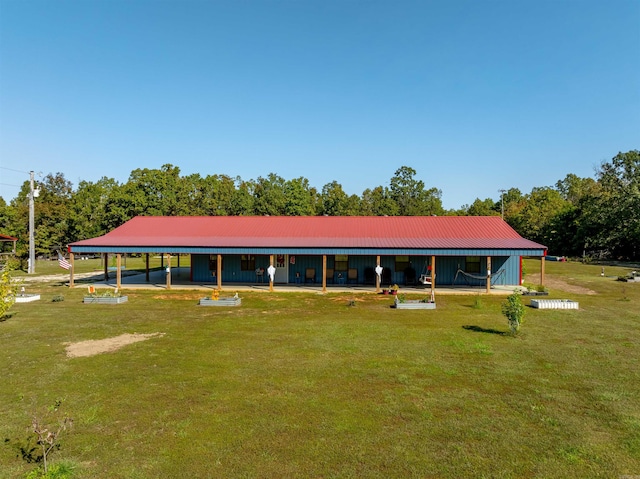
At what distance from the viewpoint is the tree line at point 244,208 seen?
54.6m

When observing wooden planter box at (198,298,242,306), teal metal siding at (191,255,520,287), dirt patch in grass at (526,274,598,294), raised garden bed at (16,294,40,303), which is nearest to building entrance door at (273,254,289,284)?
teal metal siding at (191,255,520,287)

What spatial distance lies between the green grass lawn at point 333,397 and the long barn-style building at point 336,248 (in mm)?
9626

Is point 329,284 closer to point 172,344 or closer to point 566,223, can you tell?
point 172,344

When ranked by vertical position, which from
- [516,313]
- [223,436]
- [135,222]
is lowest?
[223,436]

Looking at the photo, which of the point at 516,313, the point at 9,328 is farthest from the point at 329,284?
the point at 9,328

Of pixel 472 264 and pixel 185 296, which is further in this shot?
pixel 472 264

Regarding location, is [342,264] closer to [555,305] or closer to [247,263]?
[247,263]

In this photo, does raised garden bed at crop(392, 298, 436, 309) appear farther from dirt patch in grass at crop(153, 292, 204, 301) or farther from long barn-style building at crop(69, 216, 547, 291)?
dirt patch in grass at crop(153, 292, 204, 301)

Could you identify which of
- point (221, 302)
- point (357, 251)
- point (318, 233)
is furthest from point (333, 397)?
point (318, 233)

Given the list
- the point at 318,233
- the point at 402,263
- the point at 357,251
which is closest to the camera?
the point at 357,251

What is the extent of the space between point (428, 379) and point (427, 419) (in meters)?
2.14

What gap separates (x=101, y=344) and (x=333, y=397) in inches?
320

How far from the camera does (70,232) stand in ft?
190

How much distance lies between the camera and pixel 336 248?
25.3 meters
